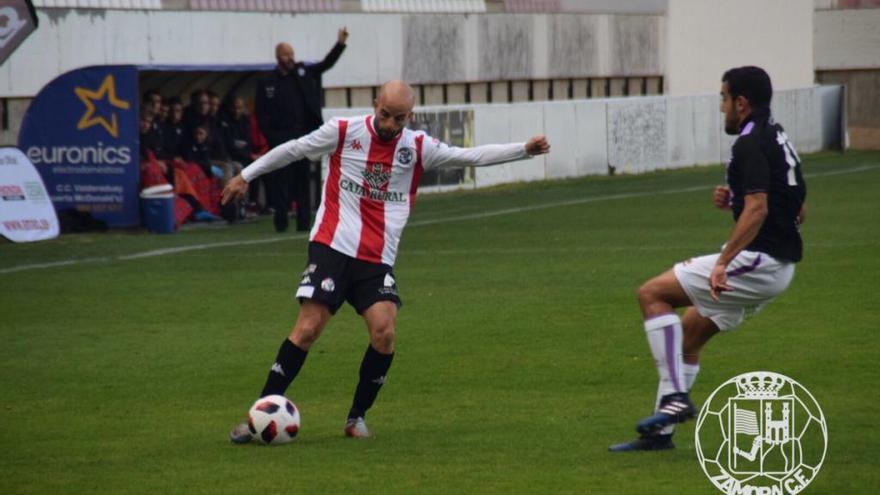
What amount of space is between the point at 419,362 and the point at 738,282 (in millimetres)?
3661

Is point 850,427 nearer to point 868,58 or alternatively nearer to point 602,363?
point 602,363

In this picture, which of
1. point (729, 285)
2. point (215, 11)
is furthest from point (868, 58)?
point (729, 285)

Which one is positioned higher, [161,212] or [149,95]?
[149,95]

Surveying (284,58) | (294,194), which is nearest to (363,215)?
(294,194)

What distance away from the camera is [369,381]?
29.2 ft

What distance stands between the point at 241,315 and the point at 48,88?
867cm

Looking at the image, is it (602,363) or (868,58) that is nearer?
(602,363)

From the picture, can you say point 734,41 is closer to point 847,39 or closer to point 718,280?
point 847,39

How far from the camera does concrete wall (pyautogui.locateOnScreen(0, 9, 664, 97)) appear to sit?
2402 cm

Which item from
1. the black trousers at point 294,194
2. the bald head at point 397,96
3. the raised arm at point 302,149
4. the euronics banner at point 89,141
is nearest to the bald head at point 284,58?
the black trousers at point 294,194

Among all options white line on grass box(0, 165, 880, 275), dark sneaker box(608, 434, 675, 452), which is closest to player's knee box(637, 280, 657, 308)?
dark sneaker box(608, 434, 675, 452)

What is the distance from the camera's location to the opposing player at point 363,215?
29.0ft

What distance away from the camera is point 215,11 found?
88.5 ft

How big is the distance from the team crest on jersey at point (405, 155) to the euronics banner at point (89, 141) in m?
12.7
